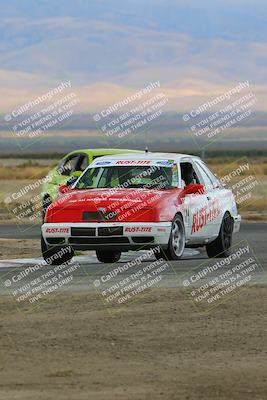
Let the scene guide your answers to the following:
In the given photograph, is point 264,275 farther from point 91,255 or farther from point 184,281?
point 91,255

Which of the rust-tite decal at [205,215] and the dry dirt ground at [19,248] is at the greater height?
the rust-tite decal at [205,215]

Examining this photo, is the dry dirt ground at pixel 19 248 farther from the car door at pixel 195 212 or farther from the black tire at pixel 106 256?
the car door at pixel 195 212

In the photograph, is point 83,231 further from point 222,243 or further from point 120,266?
point 222,243

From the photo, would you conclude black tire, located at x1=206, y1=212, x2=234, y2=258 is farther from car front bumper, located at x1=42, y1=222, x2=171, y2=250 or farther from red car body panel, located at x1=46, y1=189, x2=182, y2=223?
car front bumper, located at x1=42, y1=222, x2=171, y2=250

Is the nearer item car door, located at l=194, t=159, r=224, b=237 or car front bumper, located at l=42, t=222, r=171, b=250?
car front bumper, located at l=42, t=222, r=171, b=250

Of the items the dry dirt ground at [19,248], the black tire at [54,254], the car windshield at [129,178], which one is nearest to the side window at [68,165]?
the dry dirt ground at [19,248]

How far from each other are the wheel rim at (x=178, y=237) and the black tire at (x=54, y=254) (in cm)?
152

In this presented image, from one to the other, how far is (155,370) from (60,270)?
700 centimetres

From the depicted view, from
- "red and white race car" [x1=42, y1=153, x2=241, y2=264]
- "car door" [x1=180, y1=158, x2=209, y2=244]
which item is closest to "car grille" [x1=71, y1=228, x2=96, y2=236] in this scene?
"red and white race car" [x1=42, y1=153, x2=241, y2=264]

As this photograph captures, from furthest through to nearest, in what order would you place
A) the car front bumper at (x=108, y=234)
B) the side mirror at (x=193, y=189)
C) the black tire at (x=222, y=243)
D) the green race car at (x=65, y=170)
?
the green race car at (x=65, y=170), the black tire at (x=222, y=243), the side mirror at (x=193, y=189), the car front bumper at (x=108, y=234)

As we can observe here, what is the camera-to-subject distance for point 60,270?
17297 mm

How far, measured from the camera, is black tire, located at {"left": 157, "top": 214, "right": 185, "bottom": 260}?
59.1 ft

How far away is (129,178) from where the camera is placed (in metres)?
18.9

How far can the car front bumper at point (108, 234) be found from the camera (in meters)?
17.7
